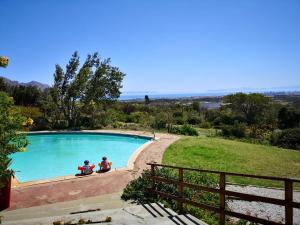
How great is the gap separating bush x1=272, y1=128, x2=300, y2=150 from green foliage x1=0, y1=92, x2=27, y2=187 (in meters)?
16.9

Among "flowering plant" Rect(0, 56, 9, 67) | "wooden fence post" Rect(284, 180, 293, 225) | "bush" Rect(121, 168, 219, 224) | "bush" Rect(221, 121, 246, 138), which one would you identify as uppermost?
"flowering plant" Rect(0, 56, 9, 67)

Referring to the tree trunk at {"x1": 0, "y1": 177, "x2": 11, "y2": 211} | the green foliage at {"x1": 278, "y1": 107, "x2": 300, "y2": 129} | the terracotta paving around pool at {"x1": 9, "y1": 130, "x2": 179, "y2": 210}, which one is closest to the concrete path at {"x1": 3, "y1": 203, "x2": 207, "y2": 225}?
the tree trunk at {"x1": 0, "y1": 177, "x2": 11, "y2": 211}

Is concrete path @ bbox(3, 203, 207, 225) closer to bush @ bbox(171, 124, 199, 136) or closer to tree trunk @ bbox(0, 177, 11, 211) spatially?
tree trunk @ bbox(0, 177, 11, 211)

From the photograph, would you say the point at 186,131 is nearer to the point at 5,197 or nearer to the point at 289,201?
the point at 5,197

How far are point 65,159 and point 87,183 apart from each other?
7.42 m

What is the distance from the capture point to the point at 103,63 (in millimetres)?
24531

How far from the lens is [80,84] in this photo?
23.5 metres

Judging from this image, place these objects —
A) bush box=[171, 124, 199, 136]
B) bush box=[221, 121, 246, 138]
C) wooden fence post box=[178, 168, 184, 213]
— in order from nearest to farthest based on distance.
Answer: wooden fence post box=[178, 168, 184, 213] < bush box=[171, 124, 199, 136] < bush box=[221, 121, 246, 138]

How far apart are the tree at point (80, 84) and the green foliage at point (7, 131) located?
1920cm

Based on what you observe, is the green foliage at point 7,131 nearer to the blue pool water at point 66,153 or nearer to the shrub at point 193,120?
the blue pool water at point 66,153

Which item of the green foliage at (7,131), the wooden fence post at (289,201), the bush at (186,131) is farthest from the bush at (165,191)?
the bush at (186,131)

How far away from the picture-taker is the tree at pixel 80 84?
2378 centimetres

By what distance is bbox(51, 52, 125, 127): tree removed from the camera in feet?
78.0

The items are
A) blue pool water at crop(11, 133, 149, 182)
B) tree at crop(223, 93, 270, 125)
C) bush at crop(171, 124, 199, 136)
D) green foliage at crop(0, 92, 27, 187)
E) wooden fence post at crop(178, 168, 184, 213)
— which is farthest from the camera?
tree at crop(223, 93, 270, 125)
